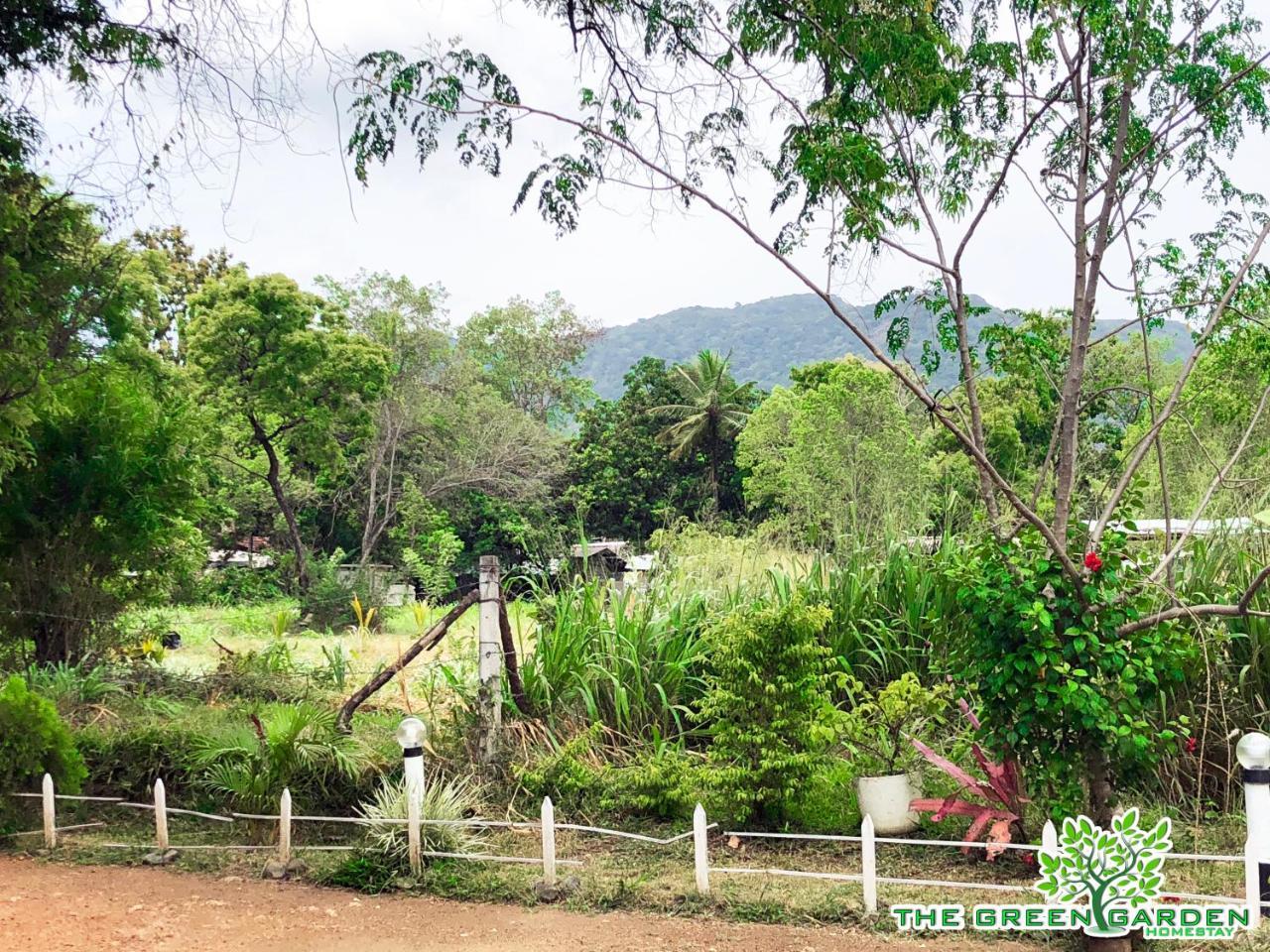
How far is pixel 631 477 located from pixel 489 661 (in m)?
25.2

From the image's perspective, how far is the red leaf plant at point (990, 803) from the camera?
4695 millimetres

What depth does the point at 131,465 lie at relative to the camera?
8344 millimetres

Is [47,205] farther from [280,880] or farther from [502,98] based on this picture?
[280,880]

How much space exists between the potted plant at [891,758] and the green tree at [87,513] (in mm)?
5960

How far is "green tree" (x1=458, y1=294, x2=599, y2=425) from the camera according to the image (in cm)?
3678

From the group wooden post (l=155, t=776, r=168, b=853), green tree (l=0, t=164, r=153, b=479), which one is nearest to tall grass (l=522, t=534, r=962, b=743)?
wooden post (l=155, t=776, r=168, b=853)

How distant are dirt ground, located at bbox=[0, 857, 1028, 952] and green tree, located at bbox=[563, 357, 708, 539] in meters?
25.0

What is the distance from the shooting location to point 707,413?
103 ft

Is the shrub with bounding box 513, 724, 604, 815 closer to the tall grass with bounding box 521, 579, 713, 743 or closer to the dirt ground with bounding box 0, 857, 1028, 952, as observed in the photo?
the tall grass with bounding box 521, 579, 713, 743

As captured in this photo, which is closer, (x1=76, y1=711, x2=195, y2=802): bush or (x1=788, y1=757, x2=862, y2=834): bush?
(x1=788, y1=757, x2=862, y2=834): bush

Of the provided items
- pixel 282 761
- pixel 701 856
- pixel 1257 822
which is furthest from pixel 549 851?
pixel 1257 822

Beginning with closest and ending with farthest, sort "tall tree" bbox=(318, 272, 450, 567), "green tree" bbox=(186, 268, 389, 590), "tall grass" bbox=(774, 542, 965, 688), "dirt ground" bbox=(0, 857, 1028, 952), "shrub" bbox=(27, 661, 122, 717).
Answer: "dirt ground" bbox=(0, 857, 1028, 952) → "tall grass" bbox=(774, 542, 965, 688) → "shrub" bbox=(27, 661, 122, 717) → "green tree" bbox=(186, 268, 389, 590) → "tall tree" bbox=(318, 272, 450, 567)

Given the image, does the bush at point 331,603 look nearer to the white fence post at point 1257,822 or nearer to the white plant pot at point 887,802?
the white plant pot at point 887,802

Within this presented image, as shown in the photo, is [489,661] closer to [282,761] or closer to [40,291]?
[282,761]
